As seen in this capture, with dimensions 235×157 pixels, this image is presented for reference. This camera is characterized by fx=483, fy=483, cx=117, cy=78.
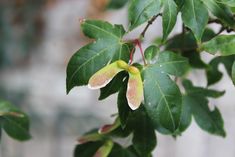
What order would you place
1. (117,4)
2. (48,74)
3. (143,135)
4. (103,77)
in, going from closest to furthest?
(103,77), (143,135), (117,4), (48,74)

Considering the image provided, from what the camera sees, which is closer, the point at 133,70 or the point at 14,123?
the point at 133,70

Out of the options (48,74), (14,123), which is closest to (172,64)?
(14,123)

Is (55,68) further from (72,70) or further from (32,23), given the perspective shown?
(72,70)

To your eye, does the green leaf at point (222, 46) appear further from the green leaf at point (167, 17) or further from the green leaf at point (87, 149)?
the green leaf at point (87, 149)

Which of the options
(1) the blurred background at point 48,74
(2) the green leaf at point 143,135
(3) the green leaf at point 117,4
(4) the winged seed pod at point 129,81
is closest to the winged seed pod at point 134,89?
(4) the winged seed pod at point 129,81

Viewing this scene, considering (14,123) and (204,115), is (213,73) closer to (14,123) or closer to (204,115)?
(204,115)

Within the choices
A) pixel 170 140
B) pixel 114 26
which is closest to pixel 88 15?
pixel 170 140
